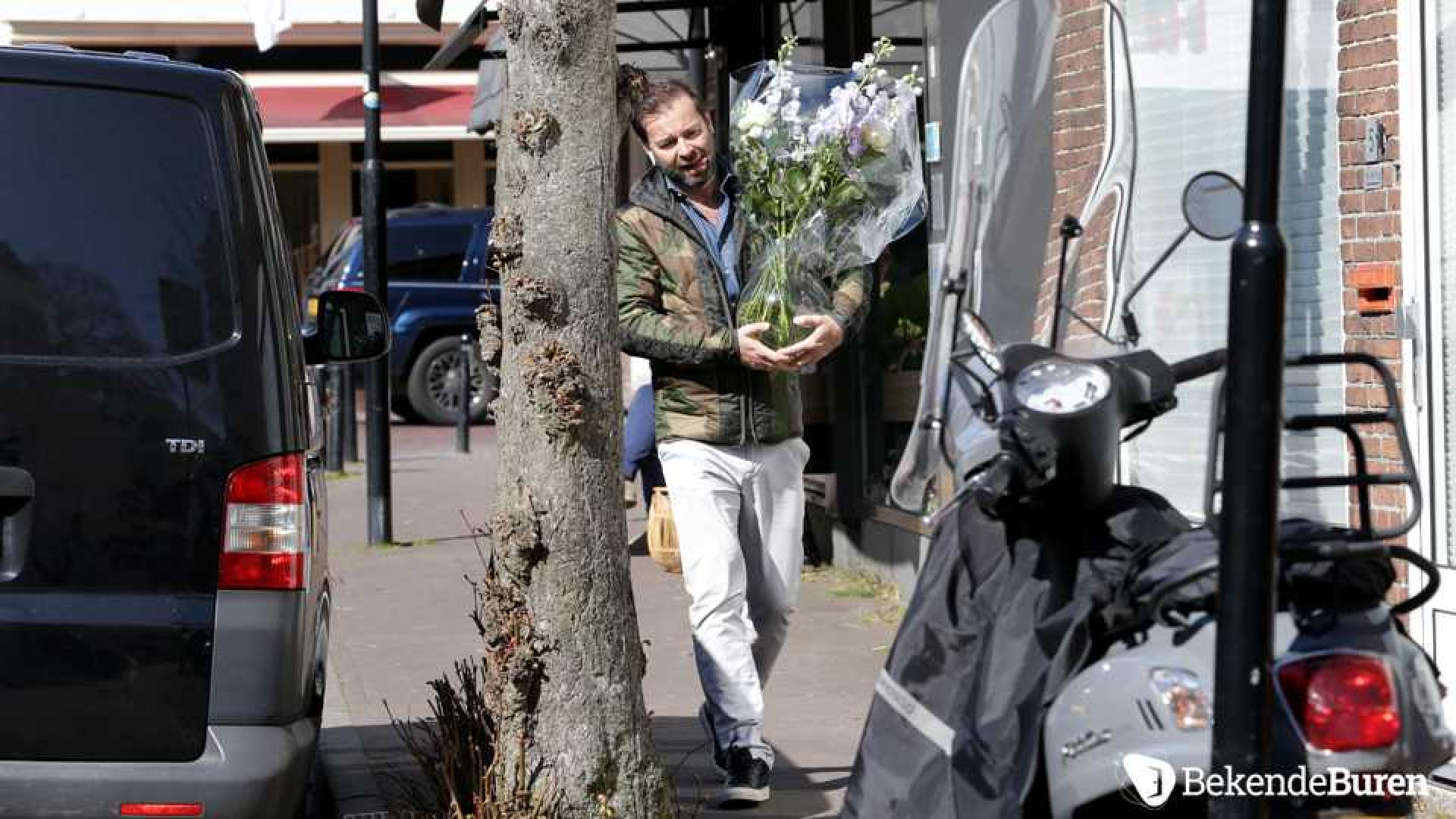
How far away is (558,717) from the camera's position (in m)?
4.86

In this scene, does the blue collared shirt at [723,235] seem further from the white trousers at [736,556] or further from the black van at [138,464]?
the black van at [138,464]

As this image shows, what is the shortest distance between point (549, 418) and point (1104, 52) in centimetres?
167

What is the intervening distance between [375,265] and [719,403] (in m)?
6.17

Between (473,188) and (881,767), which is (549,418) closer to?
(881,767)

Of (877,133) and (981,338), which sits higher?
(877,133)

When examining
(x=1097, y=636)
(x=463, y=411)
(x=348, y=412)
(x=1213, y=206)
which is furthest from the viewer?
(x=463, y=411)

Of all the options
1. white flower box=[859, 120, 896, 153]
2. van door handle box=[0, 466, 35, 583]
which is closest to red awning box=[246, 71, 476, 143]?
white flower box=[859, 120, 896, 153]

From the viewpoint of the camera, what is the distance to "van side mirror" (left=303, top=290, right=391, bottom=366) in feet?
19.0

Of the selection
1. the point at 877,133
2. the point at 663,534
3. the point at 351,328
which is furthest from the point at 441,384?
the point at 877,133

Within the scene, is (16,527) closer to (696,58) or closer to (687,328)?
(687,328)

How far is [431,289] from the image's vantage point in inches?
795

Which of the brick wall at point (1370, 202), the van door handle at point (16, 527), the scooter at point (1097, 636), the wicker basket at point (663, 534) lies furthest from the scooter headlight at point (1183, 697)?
the wicker basket at point (663, 534)

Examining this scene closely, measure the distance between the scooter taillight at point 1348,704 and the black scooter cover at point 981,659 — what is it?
327 mm

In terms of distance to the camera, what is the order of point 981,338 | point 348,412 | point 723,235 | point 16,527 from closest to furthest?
point 981,338, point 16,527, point 723,235, point 348,412
